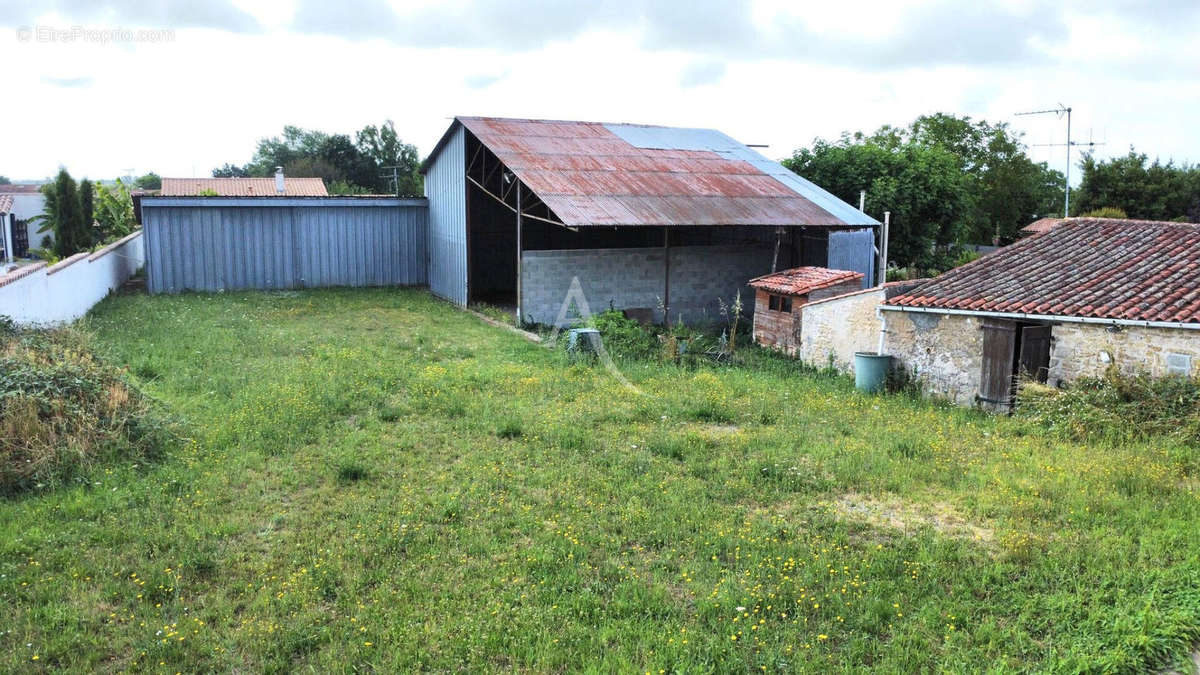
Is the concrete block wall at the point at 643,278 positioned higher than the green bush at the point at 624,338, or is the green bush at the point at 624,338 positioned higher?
the concrete block wall at the point at 643,278

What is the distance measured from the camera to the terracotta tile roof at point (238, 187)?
34.5 metres

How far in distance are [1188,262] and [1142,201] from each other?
102 ft

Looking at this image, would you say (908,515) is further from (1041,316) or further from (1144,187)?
(1144,187)

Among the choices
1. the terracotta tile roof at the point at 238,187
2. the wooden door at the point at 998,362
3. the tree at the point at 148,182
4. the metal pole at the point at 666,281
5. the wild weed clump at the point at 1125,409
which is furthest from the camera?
the tree at the point at 148,182

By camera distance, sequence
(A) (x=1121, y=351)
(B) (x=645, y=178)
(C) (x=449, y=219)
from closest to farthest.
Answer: (A) (x=1121, y=351) → (B) (x=645, y=178) → (C) (x=449, y=219)

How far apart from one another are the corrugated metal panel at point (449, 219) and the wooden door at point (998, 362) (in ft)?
39.2

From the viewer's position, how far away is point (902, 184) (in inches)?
1020

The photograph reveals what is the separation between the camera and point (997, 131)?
4372 centimetres

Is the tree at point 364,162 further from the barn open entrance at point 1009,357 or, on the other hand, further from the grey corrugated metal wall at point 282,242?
the barn open entrance at point 1009,357

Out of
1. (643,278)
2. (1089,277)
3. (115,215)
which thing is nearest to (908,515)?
(1089,277)

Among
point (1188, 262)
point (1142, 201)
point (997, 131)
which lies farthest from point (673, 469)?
point (997, 131)

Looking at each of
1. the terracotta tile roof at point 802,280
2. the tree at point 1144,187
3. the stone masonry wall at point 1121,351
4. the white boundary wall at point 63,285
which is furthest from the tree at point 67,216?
the tree at point 1144,187

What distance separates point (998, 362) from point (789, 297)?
472 centimetres

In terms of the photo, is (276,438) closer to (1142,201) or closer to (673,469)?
(673,469)
